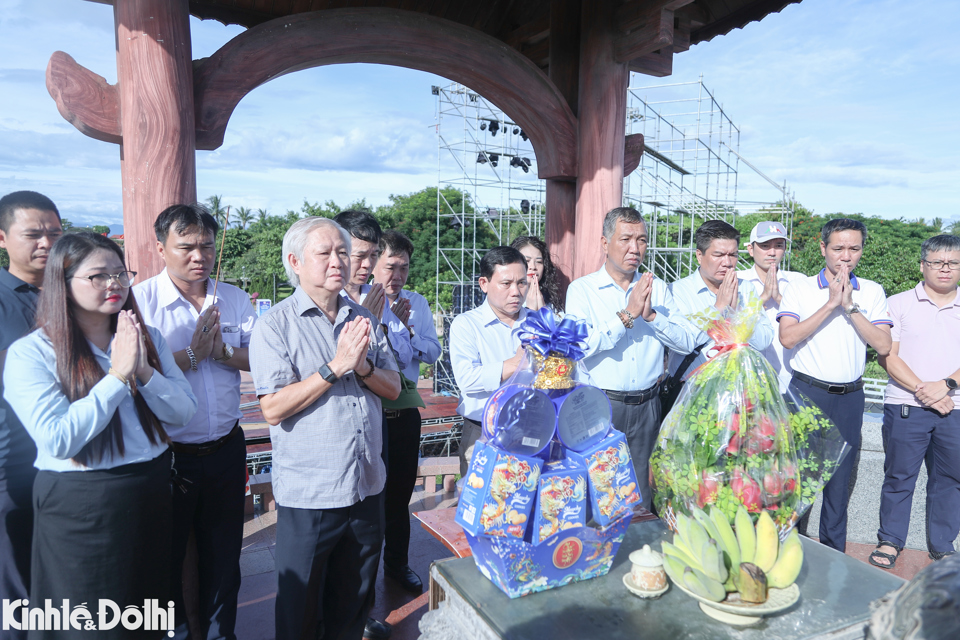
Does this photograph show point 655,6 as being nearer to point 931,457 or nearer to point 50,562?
point 931,457

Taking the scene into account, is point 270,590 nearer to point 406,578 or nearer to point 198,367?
point 406,578

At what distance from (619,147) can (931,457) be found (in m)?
2.61

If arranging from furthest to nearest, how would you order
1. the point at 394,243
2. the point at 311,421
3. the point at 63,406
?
the point at 394,243 < the point at 311,421 < the point at 63,406

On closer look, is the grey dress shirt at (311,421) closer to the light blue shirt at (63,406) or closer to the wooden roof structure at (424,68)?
the light blue shirt at (63,406)

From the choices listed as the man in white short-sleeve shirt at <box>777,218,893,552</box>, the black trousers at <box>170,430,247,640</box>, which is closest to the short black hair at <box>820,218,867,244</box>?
the man in white short-sleeve shirt at <box>777,218,893,552</box>

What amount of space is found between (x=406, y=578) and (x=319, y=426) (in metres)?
1.37

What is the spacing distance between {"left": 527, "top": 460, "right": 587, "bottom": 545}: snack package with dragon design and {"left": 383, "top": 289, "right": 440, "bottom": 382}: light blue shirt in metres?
1.49

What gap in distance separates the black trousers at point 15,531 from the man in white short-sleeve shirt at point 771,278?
3487mm

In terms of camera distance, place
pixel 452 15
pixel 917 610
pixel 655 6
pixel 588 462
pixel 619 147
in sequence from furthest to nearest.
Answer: pixel 452 15 → pixel 619 147 → pixel 655 6 → pixel 588 462 → pixel 917 610

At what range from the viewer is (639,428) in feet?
9.14

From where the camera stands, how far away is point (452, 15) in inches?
149

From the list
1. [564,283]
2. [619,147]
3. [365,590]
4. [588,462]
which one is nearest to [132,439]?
[365,590]

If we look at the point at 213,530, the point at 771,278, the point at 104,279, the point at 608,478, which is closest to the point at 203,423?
the point at 213,530

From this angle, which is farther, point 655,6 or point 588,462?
point 655,6
